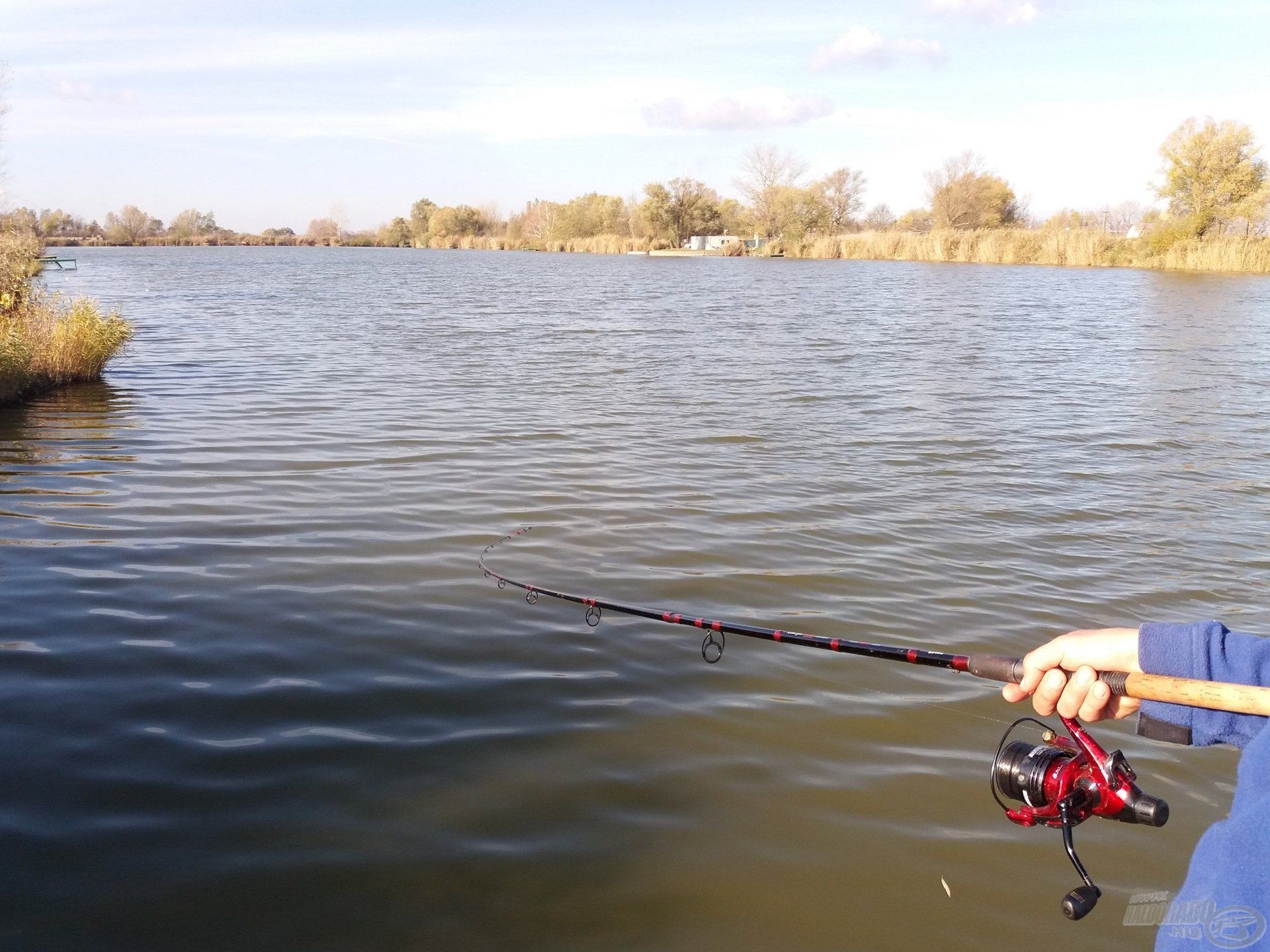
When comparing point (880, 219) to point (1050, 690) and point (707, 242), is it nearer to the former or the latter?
point (707, 242)

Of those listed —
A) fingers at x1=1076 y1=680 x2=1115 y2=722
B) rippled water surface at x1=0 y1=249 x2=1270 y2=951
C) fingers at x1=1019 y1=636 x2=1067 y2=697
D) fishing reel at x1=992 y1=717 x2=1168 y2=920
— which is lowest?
rippled water surface at x1=0 y1=249 x2=1270 y2=951

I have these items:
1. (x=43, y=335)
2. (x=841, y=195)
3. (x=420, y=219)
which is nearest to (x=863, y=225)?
(x=841, y=195)

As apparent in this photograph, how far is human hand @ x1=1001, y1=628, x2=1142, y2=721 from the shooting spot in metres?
2.21

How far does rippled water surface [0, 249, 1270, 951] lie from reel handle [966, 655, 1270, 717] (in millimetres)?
1848

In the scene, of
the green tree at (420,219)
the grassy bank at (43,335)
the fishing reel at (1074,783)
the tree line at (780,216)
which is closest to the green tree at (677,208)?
the tree line at (780,216)

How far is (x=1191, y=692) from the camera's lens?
2.00 m

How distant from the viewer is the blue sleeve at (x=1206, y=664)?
1.92 metres

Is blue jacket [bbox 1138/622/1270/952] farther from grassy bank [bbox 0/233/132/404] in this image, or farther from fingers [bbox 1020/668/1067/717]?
grassy bank [bbox 0/233/132/404]

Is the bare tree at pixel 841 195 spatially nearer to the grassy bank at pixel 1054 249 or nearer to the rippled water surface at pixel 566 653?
the grassy bank at pixel 1054 249

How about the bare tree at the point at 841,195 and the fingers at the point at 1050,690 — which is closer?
the fingers at the point at 1050,690

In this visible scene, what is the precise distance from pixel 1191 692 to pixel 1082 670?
0.26 meters

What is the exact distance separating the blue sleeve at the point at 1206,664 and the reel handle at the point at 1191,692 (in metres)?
0.01

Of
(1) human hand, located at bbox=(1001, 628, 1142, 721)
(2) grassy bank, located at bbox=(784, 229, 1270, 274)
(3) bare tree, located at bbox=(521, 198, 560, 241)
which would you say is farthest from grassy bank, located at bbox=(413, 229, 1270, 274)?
(1) human hand, located at bbox=(1001, 628, 1142, 721)

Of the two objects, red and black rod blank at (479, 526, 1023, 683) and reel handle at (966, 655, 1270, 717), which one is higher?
reel handle at (966, 655, 1270, 717)
